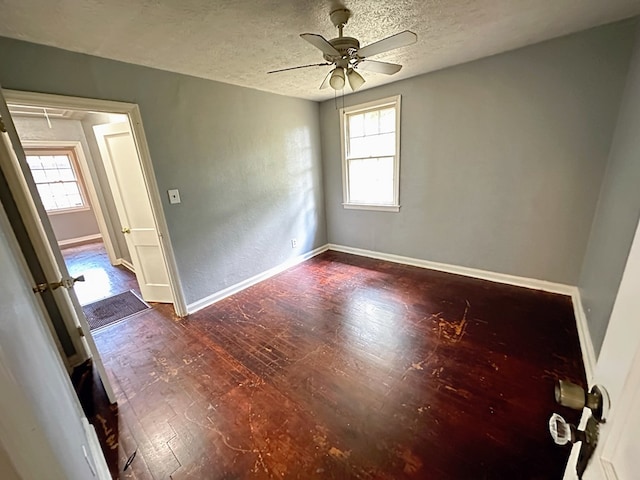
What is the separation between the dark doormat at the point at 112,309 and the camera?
113 inches

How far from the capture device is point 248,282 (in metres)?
3.49

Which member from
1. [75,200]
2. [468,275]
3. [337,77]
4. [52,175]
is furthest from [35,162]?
[468,275]

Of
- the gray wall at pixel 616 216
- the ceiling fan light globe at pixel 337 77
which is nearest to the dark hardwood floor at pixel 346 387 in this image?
the gray wall at pixel 616 216

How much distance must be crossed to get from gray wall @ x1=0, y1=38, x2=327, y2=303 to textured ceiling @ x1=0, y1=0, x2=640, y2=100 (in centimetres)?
15

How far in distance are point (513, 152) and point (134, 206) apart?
4.16 m

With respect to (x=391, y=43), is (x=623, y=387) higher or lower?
lower

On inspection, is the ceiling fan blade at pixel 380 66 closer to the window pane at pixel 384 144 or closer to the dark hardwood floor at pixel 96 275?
the window pane at pixel 384 144

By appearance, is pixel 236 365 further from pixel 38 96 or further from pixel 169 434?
pixel 38 96

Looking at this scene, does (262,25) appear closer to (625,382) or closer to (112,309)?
(625,382)

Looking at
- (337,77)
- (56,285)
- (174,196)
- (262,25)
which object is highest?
(262,25)

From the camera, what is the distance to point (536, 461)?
133cm

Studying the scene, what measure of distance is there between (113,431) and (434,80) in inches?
168

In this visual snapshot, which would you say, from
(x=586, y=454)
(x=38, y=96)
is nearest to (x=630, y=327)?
(x=586, y=454)

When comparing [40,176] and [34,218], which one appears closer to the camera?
[34,218]
